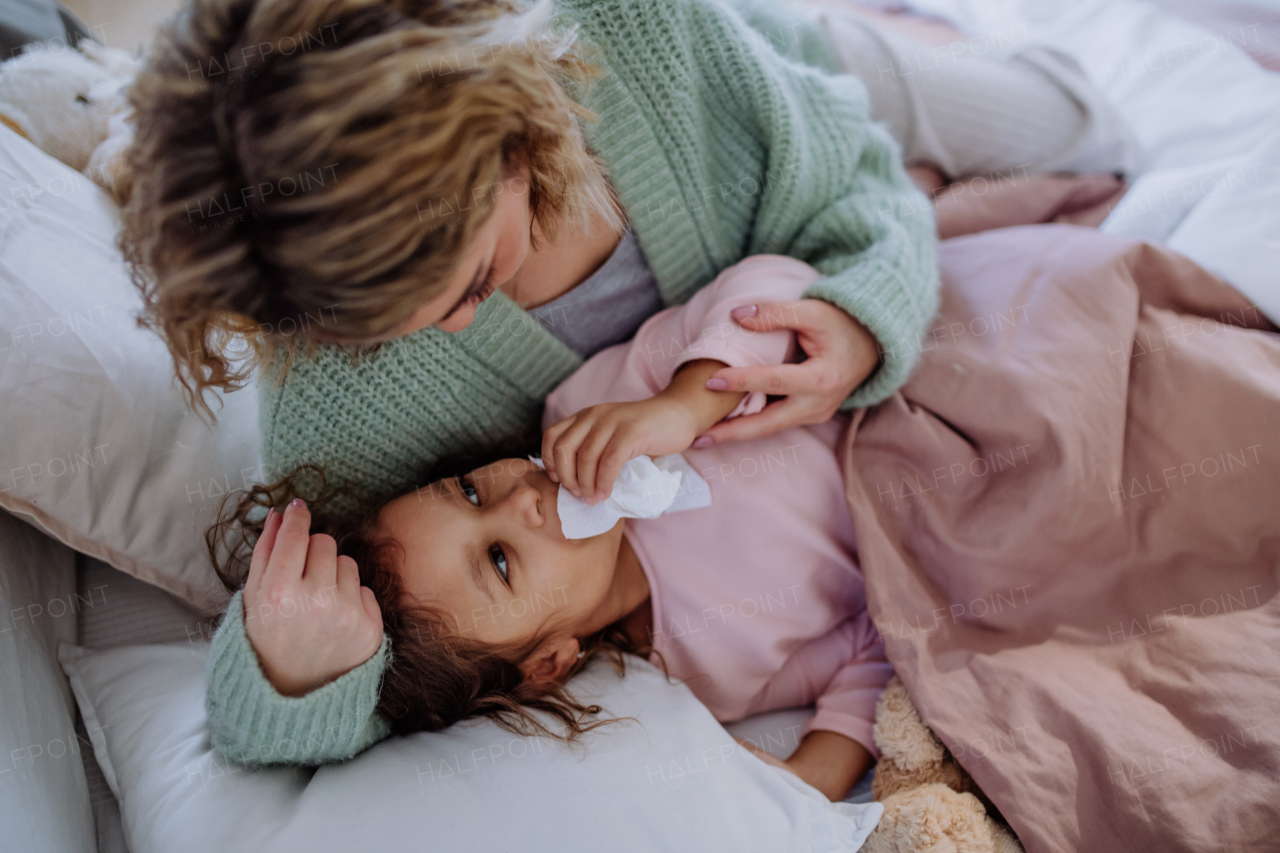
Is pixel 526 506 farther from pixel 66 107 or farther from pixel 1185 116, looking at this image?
pixel 1185 116

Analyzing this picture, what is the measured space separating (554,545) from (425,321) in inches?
16.3

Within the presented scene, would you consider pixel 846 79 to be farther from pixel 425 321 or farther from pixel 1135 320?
pixel 425 321

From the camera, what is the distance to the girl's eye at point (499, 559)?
0.99 metres

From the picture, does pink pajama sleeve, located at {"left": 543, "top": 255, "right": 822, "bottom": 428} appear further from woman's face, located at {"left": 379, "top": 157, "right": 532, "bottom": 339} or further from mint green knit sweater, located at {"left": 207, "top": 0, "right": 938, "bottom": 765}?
woman's face, located at {"left": 379, "top": 157, "right": 532, "bottom": 339}

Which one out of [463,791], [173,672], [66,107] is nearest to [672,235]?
[463,791]

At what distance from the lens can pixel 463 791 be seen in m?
0.82

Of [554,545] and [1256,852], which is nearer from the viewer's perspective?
[1256,852]

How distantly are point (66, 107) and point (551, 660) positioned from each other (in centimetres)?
119

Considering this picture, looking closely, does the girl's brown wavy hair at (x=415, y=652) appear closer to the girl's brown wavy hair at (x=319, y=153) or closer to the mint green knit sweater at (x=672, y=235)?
the mint green knit sweater at (x=672, y=235)

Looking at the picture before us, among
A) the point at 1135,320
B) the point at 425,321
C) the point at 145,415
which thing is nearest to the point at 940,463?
the point at 1135,320

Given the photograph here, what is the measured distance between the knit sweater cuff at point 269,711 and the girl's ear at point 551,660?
232 millimetres

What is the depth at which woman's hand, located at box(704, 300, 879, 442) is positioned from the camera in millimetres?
995

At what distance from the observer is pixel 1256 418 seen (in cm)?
97

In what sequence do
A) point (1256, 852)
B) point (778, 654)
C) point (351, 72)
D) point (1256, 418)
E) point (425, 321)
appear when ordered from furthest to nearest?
point (778, 654) < point (1256, 418) < point (1256, 852) < point (425, 321) < point (351, 72)
